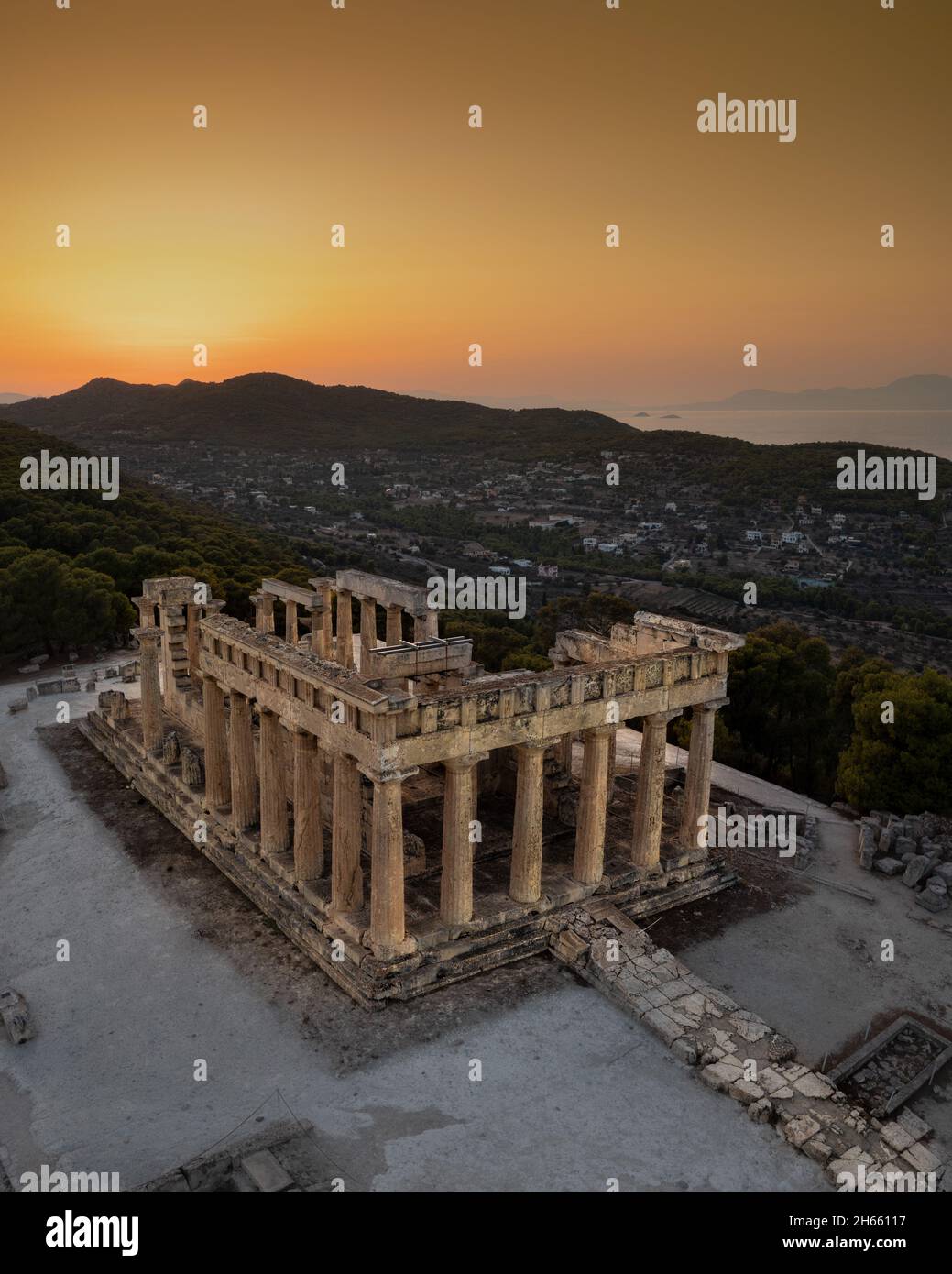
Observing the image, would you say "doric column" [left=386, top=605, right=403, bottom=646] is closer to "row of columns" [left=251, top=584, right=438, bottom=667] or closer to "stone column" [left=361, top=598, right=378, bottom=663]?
"row of columns" [left=251, top=584, right=438, bottom=667]

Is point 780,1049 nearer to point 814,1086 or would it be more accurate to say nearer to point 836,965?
point 814,1086

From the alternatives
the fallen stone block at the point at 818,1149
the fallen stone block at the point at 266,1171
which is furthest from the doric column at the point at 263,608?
the fallen stone block at the point at 818,1149

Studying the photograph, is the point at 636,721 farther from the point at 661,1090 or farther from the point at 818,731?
the point at 661,1090

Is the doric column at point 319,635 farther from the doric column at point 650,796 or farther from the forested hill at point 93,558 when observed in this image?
the forested hill at point 93,558

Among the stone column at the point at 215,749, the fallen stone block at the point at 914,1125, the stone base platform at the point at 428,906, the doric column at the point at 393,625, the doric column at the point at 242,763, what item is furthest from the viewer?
the doric column at the point at 393,625

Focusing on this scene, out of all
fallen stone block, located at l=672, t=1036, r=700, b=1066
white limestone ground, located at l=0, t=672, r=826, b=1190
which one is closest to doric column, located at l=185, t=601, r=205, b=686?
white limestone ground, located at l=0, t=672, r=826, b=1190
